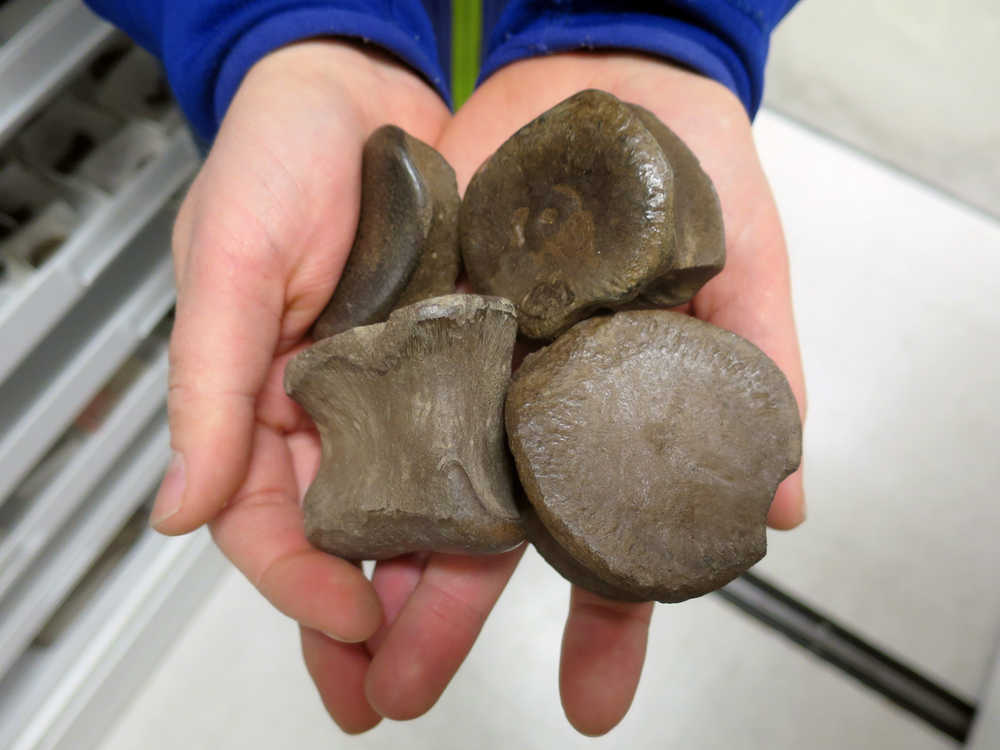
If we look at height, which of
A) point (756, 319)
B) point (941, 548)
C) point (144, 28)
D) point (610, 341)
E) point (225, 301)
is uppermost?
point (144, 28)

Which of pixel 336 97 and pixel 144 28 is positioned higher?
pixel 144 28

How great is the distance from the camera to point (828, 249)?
231 centimetres

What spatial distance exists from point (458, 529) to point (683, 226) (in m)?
0.53

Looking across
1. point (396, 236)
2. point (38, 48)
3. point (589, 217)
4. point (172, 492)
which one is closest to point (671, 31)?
point (589, 217)

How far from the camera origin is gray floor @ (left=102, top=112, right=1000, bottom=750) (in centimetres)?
182

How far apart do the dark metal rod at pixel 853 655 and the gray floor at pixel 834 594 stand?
0.09 ft

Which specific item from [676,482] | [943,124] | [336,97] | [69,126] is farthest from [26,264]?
[943,124]

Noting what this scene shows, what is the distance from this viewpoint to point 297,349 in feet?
4.77

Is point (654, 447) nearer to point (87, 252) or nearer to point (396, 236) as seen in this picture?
point (396, 236)

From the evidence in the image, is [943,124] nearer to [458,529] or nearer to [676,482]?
[676,482]

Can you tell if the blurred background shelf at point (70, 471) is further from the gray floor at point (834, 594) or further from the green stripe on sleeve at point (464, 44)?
the green stripe on sleeve at point (464, 44)

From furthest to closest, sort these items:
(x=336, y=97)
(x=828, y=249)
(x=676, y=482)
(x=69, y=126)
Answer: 1. (x=828, y=249)
2. (x=69, y=126)
3. (x=336, y=97)
4. (x=676, y=482)

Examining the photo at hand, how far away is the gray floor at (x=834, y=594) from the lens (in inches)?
71.6

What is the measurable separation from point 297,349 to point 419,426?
0.36m
